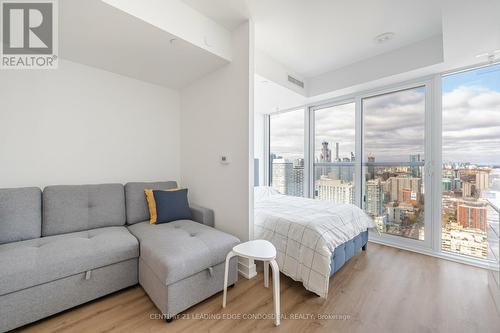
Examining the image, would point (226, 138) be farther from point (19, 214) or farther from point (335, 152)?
point (335, 152)

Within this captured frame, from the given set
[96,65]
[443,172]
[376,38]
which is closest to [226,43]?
[96,65]

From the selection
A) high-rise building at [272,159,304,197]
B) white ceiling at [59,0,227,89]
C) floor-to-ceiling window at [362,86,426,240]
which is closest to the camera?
white ceiling at [59,0,227,89]

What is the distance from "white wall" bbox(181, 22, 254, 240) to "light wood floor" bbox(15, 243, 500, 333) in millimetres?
Answer: 688

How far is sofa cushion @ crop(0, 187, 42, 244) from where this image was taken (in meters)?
1.70

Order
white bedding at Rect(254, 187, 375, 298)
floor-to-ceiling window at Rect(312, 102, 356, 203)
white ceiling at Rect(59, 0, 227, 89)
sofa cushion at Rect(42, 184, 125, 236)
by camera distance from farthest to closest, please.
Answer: floor-to-ceiling window at Rect(312, 102, 356, 203), sofa cushion at Rect(42, 184, 125, 236), white bedding at Rect(254, 187, 375, 298), white ceiling at Rect(59, 0, 227, 89)

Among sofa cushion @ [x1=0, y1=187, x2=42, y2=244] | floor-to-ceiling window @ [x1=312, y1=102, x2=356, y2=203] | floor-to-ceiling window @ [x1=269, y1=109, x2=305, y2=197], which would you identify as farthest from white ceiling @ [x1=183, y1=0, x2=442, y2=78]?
sofa cushion @ [x1=0, y1=187, x2=42, y2=244]

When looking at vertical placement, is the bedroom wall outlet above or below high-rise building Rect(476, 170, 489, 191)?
above

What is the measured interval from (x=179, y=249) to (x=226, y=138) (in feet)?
4.15

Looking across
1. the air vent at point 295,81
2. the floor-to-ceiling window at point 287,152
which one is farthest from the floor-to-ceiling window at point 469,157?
the floor-to-ceiling window at point 287,152

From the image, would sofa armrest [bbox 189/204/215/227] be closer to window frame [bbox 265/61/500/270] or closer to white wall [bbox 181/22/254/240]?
white wall [bbox 181/22/254/240]

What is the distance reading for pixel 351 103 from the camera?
3.52 metres

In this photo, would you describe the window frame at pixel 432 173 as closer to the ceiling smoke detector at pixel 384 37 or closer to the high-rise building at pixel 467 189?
the high-rise building at pixel 467 189

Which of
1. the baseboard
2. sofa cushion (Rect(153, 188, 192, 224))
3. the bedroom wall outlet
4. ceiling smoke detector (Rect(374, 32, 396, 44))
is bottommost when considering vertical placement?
the baseboard

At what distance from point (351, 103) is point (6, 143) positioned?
4434 millimetres
